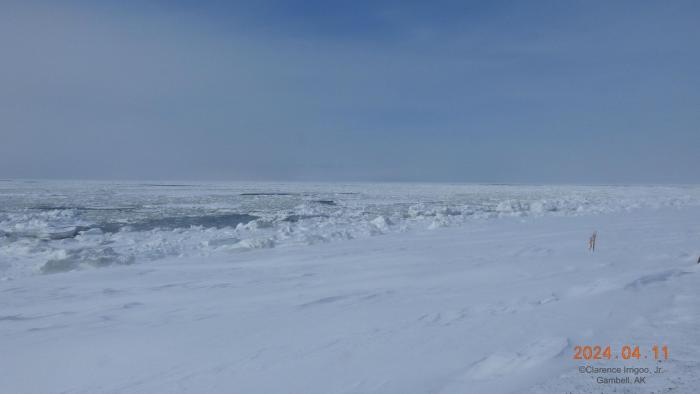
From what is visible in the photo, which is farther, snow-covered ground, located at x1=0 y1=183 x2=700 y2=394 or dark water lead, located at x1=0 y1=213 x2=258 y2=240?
dark water lead, located at x1=0 y1=213 x2=258 y2=240

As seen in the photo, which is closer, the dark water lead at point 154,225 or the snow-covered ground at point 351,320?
the snow-covered ground at point 351,320

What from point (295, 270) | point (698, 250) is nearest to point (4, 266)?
point (295, 270)

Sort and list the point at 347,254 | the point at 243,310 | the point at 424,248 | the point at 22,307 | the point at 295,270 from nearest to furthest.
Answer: the point at 243,310
the point at 22,307
the point at 295,270
the point at 347,254
the point at 424,248

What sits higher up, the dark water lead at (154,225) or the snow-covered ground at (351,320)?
the snow-covered ground at (351,320)

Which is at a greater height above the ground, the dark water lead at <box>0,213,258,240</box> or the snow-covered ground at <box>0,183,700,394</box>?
the snow-covered ground at <box>0,183,700,394</box>

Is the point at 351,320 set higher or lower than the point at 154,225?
higher

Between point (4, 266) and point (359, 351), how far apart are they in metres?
6.75

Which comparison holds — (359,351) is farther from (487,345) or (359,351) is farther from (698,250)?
(698,250)

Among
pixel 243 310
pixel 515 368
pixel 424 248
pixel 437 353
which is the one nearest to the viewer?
pixel 515 368

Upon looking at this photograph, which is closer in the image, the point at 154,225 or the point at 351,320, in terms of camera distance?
the point at 351,320

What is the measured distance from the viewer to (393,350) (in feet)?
9.77

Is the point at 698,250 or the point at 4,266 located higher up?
the point at 698,250

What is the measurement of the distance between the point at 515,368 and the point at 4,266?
773 cm

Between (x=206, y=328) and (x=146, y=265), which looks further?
(x=146, y=265)
